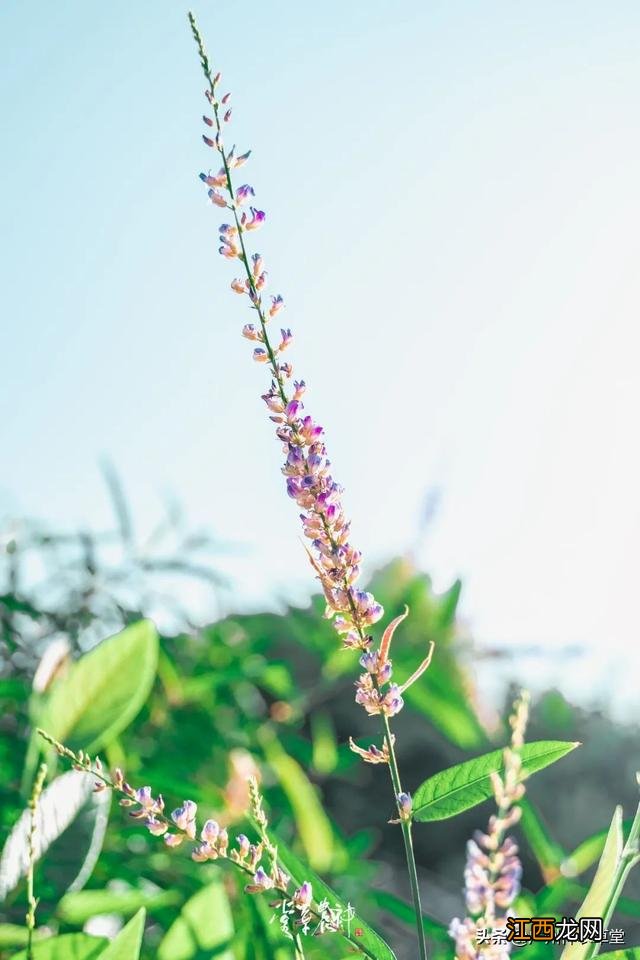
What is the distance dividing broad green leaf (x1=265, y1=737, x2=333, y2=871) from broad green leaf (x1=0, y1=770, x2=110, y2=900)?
0.89ft

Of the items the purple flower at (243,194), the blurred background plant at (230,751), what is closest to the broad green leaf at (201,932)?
the blurred background plant at (230,751)

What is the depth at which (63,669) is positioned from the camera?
87 cm

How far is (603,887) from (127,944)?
0.88ft

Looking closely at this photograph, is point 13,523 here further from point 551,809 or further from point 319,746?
point 551,809

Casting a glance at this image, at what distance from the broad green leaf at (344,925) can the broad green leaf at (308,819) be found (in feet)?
1.32

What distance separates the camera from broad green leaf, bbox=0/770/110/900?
0.65 metres

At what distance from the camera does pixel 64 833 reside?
72cm

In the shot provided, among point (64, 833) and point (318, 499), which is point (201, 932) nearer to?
point (64, 833)

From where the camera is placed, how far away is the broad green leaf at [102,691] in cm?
71

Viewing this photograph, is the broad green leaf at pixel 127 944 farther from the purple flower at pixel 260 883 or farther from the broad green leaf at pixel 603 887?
the broad green leaf at pixel 603 887

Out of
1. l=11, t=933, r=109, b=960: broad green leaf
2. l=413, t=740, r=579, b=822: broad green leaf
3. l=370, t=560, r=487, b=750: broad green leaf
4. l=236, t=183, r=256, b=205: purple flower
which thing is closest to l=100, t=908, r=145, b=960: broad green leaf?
l=11, t=933, r=109, b=960: broad green leaf

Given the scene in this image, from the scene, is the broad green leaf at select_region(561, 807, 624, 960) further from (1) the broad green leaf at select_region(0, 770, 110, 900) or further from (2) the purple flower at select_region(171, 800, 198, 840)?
(1) the broad green leaf at select_region(0, 770, 110, 900)

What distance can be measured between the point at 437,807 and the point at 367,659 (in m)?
0.11

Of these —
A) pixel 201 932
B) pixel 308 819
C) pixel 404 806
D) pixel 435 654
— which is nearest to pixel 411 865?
pixel 404 806
